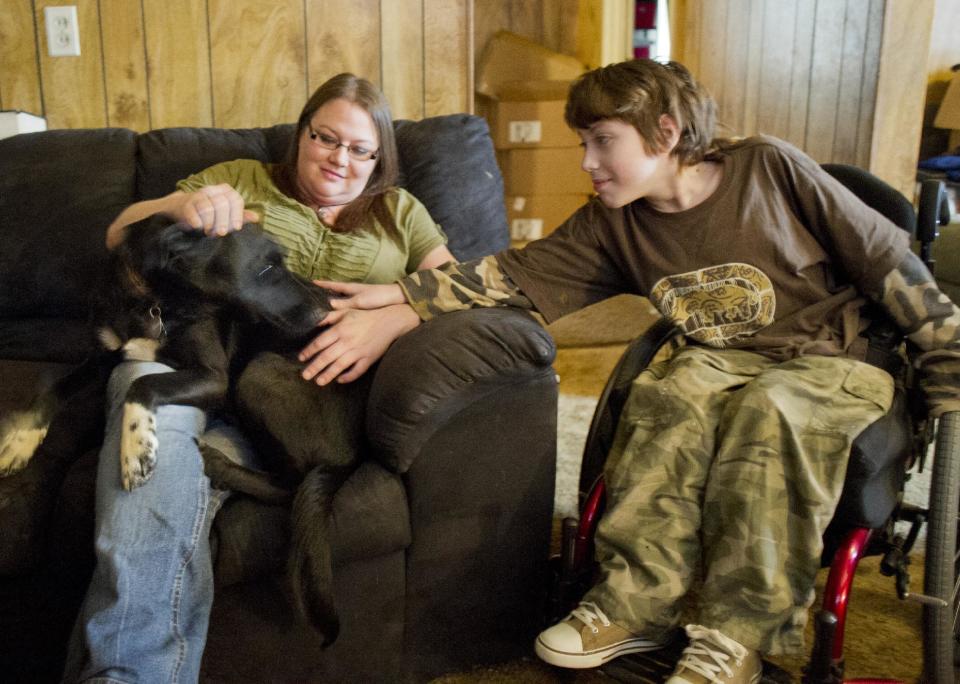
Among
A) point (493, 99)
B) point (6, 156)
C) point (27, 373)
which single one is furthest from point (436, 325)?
point (493, 99)

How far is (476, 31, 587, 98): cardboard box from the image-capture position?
3305 millimetres

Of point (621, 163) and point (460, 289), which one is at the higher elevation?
point (621, 163)

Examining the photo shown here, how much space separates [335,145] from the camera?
5.57 feet

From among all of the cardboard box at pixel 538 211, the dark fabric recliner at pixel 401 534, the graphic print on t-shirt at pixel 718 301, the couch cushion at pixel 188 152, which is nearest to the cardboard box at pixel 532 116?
the cardboard box at pixel 538 211

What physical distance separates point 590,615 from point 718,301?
1.93ft

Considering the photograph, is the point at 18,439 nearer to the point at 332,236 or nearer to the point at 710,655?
the point at 332,236

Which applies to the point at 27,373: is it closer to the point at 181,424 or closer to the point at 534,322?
the point at 181,424

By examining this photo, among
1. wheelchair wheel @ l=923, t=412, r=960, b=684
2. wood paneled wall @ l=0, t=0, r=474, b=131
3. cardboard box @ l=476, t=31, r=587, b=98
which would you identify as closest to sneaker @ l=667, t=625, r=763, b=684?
wheelchair wheel @ l=923, t=412, r=960, b=684

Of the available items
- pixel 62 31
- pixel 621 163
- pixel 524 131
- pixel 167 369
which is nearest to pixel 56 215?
pixel 62 31

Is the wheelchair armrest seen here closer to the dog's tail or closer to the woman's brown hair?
the dog's tail

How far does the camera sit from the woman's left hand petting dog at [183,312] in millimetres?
1368

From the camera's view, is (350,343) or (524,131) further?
(524,131)

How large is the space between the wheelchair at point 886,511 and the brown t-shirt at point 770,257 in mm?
107

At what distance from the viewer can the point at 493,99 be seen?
11.2ft
